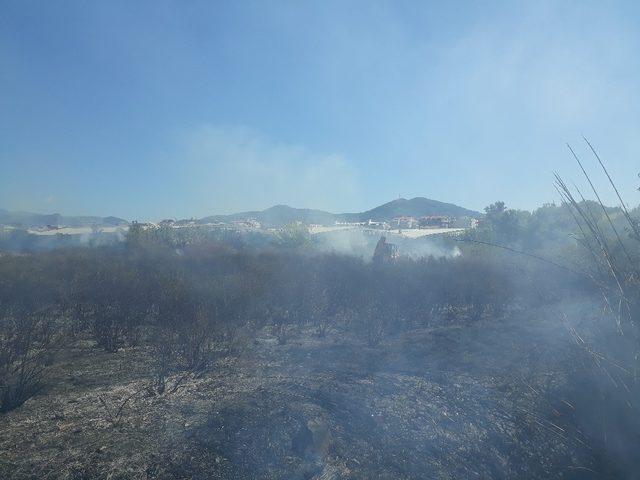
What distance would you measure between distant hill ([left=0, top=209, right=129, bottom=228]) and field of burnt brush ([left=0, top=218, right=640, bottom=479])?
146ft

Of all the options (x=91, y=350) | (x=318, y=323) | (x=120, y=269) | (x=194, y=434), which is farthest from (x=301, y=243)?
(x=194, y=434)

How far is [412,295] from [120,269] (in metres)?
9.19

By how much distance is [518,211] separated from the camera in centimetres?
3180

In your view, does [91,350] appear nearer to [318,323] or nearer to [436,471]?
[318,323]

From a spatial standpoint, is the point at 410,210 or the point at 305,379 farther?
the point at 410,210

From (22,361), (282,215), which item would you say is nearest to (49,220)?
(282,215)

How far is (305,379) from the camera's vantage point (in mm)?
6957

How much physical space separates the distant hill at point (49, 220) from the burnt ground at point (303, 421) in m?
48.6

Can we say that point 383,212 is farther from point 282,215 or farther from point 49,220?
point 49,220

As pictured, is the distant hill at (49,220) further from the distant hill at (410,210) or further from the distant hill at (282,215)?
the distant hill at (410,210)

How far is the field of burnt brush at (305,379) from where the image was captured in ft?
14.3

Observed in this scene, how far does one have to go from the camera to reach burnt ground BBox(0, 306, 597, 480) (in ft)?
14.4

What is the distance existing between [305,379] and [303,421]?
5.50 ft

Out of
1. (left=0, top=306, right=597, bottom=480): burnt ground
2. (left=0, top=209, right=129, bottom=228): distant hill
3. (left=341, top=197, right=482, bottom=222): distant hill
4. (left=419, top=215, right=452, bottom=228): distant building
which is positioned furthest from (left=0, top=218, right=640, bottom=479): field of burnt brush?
(left=341, top=197, right=482, bottom=222): distant hill
